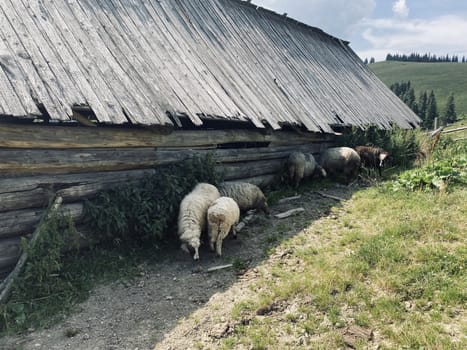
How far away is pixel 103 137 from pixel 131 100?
811 mm

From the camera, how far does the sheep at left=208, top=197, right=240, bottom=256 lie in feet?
19.3

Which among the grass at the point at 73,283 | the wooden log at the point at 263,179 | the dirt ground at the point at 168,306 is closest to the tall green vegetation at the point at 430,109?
the wooden log at the point at 263,179

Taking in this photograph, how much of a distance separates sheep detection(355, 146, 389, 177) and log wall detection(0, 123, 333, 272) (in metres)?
5.99

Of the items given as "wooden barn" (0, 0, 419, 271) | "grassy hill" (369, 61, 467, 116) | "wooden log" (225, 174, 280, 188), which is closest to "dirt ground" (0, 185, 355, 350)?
"wooden barn" (0, 0, 419, 271)

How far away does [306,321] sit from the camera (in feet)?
13.6

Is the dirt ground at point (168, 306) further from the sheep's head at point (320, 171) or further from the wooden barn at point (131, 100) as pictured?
the sheep's head at point (320, 171)

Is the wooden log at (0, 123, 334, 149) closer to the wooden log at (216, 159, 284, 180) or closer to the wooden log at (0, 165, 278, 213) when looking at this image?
the wooden log at (0, 165, 278, 213)

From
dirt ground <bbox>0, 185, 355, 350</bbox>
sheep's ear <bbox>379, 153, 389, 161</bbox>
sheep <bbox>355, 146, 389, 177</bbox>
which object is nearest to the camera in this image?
dirt ground <bbox>0, 185, 355, 350</bbox>

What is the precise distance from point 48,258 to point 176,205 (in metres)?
2.17

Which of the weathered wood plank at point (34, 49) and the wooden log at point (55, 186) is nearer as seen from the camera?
the wooden log at point (55, 186)

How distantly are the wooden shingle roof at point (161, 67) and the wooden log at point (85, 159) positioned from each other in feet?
2.36

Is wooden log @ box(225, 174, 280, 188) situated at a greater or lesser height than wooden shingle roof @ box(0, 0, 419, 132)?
lesser

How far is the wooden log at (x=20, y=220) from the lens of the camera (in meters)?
4.92

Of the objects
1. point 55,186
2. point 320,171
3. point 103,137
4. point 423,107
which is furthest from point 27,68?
point 423,107
